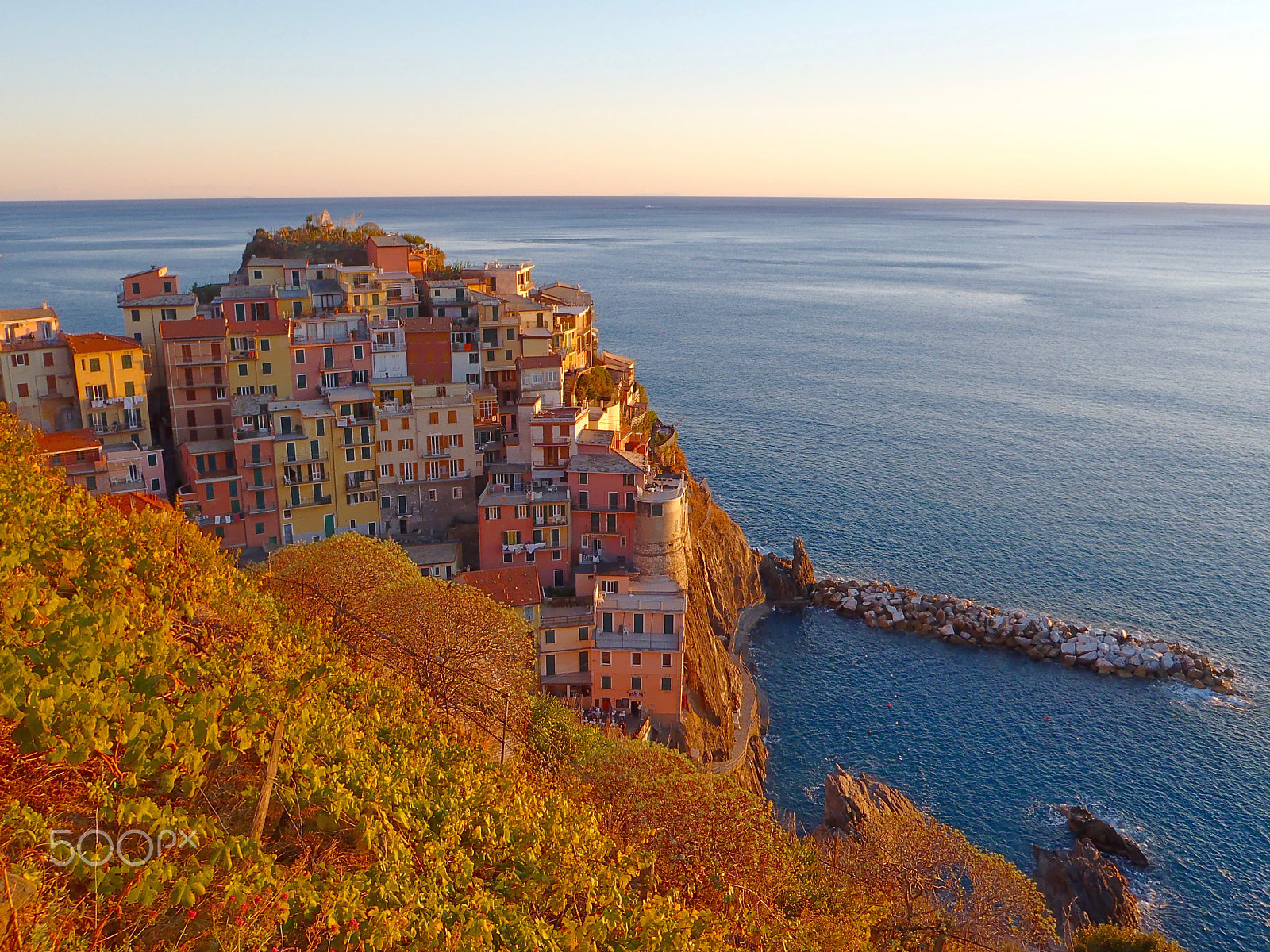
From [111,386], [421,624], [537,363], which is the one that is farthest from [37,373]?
[421,624]

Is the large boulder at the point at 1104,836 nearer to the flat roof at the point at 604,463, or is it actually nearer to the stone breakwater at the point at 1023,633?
the stone breakwater at the point at 1023,633

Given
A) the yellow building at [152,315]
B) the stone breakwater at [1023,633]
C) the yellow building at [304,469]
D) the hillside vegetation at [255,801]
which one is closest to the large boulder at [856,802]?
the hillside vegetation at [255,801]

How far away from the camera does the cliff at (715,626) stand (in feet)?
136

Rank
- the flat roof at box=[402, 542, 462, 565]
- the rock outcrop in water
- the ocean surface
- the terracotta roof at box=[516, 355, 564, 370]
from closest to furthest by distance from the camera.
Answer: the ocean surface < the flat roof at box=[402, 542, 462, 565] < the terracotta roof at box=[516, 355, 564, 370] < the rock outcrop in water

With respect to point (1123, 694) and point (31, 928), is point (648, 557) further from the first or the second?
point (31, 928)

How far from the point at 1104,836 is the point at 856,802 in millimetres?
11118

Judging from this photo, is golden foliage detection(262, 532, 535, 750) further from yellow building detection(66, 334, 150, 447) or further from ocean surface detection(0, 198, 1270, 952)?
yellow building detection(66, 334, 150, 447)

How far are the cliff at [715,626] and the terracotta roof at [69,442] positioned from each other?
98.1 ft

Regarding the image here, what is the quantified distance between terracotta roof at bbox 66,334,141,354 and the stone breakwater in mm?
42702

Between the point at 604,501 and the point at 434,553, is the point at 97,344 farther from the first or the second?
the point at 604,501

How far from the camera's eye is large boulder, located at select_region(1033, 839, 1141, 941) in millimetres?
33062

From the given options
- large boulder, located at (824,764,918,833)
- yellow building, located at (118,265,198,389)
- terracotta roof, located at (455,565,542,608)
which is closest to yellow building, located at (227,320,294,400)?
yellow building, located at (118,265,198,389)

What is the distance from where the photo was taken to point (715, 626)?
53.7 meters

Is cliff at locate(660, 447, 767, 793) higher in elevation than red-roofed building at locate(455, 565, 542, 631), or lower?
lower
